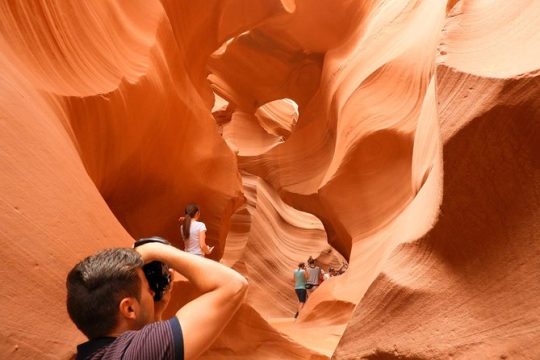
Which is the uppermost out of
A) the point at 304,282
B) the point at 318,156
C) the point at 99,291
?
the point at 99,291

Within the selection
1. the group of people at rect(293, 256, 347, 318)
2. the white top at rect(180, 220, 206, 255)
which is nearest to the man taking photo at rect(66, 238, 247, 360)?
the white top at rect(180, 220, 206, 255)

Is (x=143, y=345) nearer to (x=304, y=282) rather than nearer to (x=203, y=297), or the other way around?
(x=203, y=297)

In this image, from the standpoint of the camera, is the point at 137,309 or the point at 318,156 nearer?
the point at 137,309

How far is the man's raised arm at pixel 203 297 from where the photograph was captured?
4.72ft

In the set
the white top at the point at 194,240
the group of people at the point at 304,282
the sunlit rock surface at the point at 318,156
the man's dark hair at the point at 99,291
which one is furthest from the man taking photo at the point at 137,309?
the group of people at the point at 304,282

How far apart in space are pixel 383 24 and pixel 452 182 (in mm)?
4461

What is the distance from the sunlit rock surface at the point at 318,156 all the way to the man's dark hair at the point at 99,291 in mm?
694

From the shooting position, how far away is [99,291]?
148 centimetres

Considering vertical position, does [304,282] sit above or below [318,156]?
below

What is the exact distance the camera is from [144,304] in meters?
1.56

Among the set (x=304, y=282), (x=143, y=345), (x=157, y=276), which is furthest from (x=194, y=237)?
(x=304, y=282)

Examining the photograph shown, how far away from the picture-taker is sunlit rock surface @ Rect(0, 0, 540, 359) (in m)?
2.13

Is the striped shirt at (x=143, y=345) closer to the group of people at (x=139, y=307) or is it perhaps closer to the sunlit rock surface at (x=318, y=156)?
the group of people at (x=139, y=307)

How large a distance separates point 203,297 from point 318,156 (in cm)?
632
